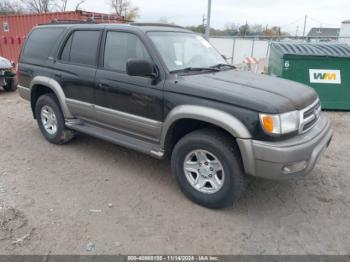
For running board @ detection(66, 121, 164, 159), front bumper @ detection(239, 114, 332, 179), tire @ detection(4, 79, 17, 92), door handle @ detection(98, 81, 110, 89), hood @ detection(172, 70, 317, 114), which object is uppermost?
hood @ detection(172, 70, 317, 114)

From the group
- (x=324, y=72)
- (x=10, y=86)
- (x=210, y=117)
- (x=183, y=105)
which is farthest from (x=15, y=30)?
(x=210, y=117)

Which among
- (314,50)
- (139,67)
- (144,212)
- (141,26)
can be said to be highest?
(141,26)

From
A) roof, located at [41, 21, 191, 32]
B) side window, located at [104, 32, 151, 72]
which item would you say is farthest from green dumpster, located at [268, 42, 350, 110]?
side window, located at [104, 32, 151, 72]

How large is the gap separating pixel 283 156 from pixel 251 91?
0.70 meters

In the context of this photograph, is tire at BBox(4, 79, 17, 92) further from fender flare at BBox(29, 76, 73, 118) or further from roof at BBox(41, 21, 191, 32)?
roof at BBox(41, 21, 191, 32)

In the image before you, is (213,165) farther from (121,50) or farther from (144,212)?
(121,50)

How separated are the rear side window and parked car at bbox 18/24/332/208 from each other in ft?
0.05

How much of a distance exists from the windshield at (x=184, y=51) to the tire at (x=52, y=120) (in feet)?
6.79

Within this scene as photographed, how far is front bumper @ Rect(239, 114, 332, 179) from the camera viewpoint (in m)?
2.79

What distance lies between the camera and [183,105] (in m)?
3.22

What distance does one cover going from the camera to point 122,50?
388 centimetres

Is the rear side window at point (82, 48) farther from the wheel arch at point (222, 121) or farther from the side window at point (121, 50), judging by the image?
the wheel arch at point (222, 121)

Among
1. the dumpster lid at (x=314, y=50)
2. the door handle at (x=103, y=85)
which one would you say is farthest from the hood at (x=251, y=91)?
the dumpster lid at (x=314, y=50)

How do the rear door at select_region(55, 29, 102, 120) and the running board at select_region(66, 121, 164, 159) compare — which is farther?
the rear door at select_region(55, 29, 102, 120)
